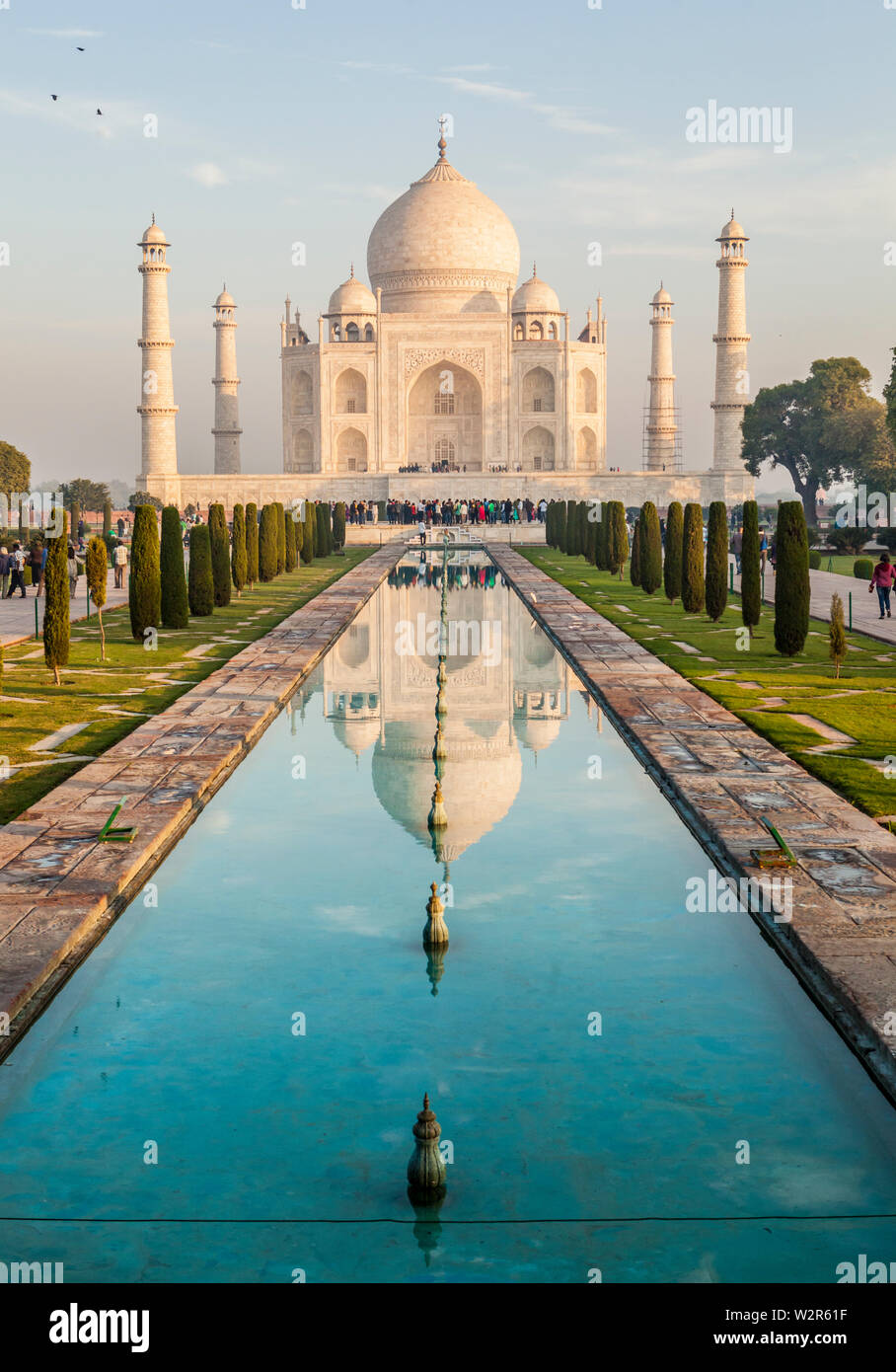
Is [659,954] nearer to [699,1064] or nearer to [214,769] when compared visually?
[699,1064]

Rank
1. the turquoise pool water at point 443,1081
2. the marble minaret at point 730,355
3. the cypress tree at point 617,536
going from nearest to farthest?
the turquoise pool water at point 443,1081 < the cypress tree at point 617,536 < the marble minaret at point 730,355

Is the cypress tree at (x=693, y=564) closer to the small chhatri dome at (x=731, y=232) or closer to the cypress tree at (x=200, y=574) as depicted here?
the cypress tree at (x=200, y=574)

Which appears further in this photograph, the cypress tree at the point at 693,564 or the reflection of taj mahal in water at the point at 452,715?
the cypress tree at the point at 693,564

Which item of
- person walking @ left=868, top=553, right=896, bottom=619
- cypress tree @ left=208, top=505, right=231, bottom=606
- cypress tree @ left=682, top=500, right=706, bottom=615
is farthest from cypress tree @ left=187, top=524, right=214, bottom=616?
person walking @ left=868, top=553, right=896, bottom=619

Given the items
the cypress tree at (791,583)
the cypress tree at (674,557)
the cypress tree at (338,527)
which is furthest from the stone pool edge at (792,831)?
the cypress tree at (338,527)

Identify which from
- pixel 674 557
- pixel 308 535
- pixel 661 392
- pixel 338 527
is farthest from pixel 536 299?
pixel 674 557

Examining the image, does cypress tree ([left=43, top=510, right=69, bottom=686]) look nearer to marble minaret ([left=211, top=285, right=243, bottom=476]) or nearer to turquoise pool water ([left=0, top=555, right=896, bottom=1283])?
turquoise pool water ([left=0, top=555, right=896, bottom=1283])
